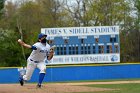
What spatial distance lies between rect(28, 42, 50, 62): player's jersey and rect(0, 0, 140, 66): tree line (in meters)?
34.0

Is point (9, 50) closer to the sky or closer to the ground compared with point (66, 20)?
closer to the ground

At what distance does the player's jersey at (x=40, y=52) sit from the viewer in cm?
1334

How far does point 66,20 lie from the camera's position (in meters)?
55.6

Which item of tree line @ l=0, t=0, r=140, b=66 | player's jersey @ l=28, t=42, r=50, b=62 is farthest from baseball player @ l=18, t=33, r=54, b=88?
tree line @ l=0, t=0, r=140, b=66

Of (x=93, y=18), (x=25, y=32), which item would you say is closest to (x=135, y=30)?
(x=93, y=18)

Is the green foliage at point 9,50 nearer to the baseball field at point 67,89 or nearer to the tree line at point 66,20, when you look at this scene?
the tree line at point 66,20

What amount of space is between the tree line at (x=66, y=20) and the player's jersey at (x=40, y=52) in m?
34.0

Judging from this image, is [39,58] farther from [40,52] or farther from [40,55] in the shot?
[40,52]

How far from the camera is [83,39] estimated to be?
1164 inches

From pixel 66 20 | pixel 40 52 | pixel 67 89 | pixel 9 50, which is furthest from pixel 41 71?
pixel 66 20

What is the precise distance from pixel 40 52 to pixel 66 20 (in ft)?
139

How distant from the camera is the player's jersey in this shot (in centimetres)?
1334

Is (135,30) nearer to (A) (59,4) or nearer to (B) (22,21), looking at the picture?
(A) (59,4)

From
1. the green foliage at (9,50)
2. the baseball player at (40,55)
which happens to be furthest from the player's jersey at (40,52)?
the green foliage at (9,50)
